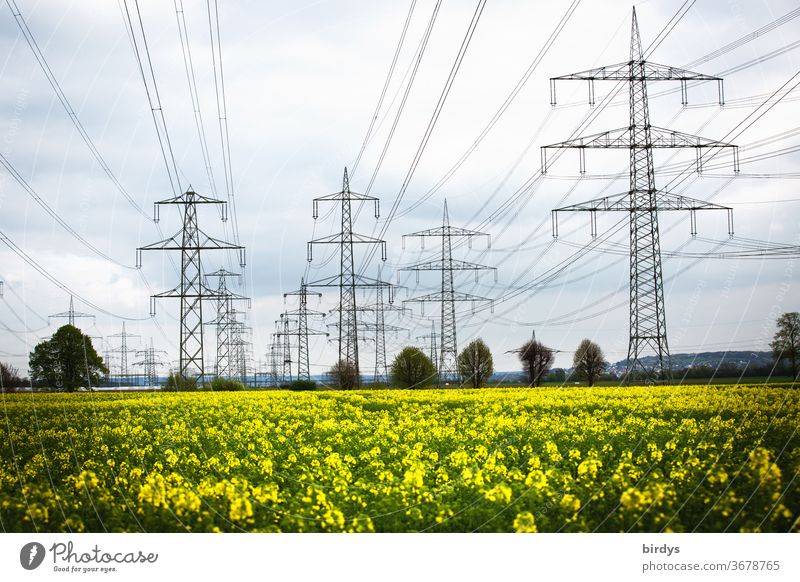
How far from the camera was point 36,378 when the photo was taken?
32.0 feet

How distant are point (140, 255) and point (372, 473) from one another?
4.18 metres

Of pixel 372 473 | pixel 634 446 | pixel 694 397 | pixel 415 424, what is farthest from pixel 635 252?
pixel 372 473

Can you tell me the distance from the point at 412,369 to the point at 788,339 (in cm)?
4031

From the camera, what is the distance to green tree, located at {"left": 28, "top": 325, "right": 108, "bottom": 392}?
30.9 ft

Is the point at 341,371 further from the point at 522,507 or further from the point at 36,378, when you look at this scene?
the point at 522,507

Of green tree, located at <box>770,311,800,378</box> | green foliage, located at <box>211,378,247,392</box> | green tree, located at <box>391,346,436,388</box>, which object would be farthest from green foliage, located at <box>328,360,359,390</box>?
green tree, located at <box>770,311,800,378</box>

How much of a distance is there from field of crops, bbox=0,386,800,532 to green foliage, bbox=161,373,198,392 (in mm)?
6829

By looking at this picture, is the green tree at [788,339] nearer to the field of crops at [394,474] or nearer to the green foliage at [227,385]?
the field of crops at [394,474]

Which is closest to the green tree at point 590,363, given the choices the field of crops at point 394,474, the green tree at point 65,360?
the field of crops at point 394,474

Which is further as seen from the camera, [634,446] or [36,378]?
[634,446]

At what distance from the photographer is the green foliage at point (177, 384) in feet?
69.2
